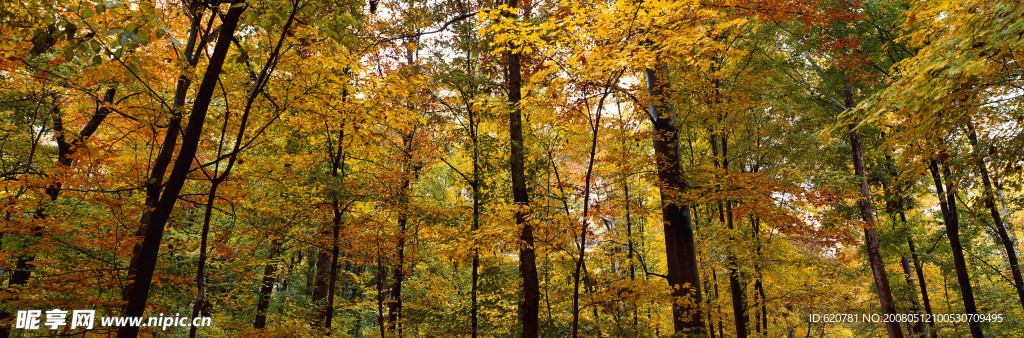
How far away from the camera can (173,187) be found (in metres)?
2.98

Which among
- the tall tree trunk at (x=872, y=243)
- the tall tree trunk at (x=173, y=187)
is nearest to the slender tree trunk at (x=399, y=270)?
the tall tree trunk at (x=173, y=187)

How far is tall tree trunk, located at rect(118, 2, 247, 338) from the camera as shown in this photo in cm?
286

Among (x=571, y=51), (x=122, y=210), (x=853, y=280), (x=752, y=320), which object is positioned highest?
(x=571, y=51)

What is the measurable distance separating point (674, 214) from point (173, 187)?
7.54 metres

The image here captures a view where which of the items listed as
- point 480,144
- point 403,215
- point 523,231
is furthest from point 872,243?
point 403,215

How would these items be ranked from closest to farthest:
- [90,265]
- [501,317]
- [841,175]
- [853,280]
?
[90,265]
[841,175]
[501,317]
[853,280]

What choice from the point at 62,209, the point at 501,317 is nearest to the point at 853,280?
the point at 501,317

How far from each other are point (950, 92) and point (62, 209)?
11317mm

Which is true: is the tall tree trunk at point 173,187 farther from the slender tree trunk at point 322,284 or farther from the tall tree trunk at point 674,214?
the tall tree trunk at point 674,214

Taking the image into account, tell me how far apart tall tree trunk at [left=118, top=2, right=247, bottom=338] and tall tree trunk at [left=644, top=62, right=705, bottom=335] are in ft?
21.0

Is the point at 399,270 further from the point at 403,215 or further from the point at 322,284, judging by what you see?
the point at 322,284

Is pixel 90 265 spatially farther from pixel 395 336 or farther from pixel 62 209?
pixel 395 336

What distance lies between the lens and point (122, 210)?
18.1 feet

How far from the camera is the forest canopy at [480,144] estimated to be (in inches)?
153
